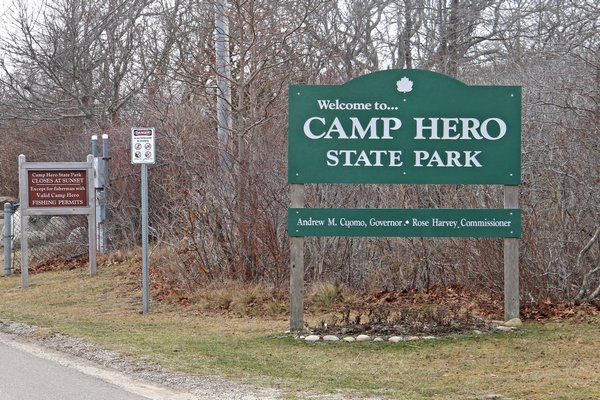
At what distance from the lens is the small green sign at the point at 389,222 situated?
1133 cm

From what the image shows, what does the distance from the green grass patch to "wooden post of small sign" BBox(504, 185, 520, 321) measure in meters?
0.32

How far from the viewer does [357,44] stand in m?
31.4

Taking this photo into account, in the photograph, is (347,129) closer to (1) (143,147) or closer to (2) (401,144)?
(2) (401,144)

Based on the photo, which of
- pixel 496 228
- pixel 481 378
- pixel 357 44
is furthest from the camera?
pixel 357 44

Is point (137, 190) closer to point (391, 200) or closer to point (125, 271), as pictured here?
point (125, 271)

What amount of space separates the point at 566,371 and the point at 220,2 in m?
9.37

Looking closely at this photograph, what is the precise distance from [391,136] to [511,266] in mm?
2081

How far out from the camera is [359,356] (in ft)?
32.7

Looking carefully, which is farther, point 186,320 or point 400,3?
point 400,3

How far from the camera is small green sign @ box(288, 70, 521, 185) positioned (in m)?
11.4

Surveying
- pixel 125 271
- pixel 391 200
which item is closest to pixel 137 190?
pixel 125 271

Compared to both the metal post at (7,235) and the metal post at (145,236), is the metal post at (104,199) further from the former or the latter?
the metal post at (145,236)

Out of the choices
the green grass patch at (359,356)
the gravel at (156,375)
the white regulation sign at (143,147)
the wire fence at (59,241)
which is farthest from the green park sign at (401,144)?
the wire fence at (59,241)

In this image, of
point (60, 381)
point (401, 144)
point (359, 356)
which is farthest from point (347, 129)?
point (60, 381)
